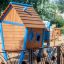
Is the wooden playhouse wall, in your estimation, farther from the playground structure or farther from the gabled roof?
the gabled roof

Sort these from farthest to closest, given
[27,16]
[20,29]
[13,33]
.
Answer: [13,33]
[27,16]
[20,29]

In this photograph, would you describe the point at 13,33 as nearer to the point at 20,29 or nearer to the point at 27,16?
the point at 20,29

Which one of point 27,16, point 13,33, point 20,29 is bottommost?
point 13,33

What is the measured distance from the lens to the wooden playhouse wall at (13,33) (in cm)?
894

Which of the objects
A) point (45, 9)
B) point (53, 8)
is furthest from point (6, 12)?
point (53, 8)

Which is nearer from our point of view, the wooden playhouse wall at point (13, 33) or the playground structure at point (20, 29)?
the playground structure at point (20, 29)

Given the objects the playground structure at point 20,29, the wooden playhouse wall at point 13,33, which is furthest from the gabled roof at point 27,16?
the wooden playhouse wall at point 13,33

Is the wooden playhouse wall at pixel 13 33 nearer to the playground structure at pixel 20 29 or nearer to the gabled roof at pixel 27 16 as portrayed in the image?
the playground structure at pixel 20 29

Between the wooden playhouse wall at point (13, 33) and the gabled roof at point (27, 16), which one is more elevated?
the gabled roof at point (27, 16)

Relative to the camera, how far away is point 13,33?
926 centimetres

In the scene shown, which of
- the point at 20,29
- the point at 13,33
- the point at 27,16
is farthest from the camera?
the point at 13,33

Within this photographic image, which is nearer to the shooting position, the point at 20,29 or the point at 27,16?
the point at 20,29

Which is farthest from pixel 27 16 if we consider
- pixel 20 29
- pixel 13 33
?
pixel 13 33

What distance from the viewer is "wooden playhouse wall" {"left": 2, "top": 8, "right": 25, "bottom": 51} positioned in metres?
8.94
